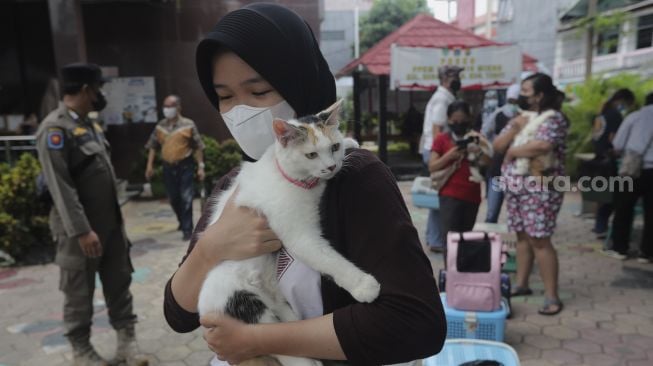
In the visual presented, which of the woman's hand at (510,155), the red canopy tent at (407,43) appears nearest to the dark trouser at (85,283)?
the woman's hand at (510,155)

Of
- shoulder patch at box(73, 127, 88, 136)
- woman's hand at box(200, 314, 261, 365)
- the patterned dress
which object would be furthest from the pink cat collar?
the patterned dress

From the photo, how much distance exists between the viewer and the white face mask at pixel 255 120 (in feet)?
4.60

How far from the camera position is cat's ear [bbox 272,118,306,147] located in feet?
4.18

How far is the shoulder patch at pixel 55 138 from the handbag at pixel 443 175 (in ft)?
11.5

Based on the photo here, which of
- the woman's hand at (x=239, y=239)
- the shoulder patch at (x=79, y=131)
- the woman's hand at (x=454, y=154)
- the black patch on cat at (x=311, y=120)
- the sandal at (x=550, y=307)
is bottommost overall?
the sandal at (x=550, y=307)

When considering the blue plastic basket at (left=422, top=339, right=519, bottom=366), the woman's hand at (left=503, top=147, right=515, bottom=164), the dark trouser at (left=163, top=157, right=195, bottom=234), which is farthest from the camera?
the dark trouser at (left=163, top=157, right=195, bottom=234)

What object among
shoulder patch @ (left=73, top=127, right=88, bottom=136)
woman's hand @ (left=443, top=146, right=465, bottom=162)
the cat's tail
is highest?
the cat's tail

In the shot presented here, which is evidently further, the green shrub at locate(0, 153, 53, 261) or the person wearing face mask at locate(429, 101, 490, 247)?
the green shrub at locate(0, 153, 53, 261)

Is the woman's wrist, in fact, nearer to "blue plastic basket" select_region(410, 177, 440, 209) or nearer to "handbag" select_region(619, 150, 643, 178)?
"blue plastic basket" select_region(410, 177, 440, 209)

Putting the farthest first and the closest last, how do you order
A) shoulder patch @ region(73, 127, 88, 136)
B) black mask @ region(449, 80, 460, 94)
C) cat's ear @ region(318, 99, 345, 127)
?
black mask @ region(449, 80, 460, 94), shoulder patch @ region(73, 127, 88, 136), cat's ear @ region(318, 99, 345, 127)

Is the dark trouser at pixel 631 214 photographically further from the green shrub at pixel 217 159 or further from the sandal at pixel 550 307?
the green shrub at pixel 217 159

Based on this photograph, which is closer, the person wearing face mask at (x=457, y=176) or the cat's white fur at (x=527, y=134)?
the cat's white fur at (x=527, y=134)

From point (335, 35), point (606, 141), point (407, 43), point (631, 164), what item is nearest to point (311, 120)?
point (631, 164)

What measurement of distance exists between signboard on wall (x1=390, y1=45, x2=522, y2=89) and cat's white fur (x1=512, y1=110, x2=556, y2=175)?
17.2 ft
